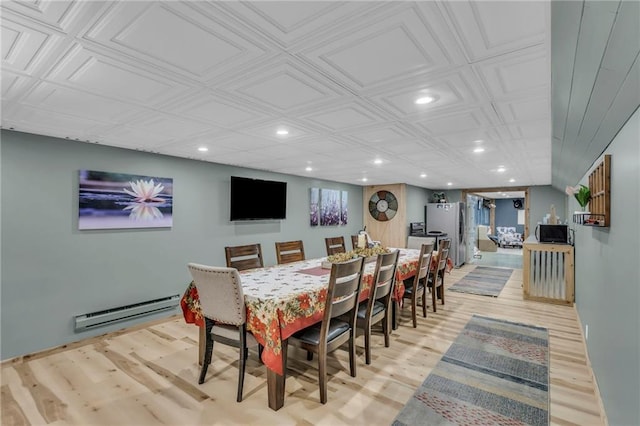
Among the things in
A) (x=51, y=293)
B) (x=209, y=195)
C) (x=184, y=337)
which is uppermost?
(x=209, y=195)

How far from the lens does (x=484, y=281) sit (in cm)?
628

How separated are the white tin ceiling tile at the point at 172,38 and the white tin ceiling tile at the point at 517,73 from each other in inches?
45.5

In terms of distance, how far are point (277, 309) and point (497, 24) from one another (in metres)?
1.88

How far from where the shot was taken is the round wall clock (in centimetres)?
758

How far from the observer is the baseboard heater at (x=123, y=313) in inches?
129

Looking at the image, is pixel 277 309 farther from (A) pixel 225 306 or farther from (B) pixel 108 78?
(B) pixel 108 78

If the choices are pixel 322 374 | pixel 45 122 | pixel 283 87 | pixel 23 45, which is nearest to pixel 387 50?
pixel 283 87

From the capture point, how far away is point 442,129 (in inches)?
107

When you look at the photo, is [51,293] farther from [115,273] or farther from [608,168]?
[608,168]

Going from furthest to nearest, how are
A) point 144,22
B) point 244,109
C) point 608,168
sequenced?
point 244,109 → point 608,168 → point 144,22

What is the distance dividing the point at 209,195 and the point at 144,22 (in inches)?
134

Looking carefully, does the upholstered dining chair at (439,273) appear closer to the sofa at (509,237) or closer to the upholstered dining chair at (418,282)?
the upholstered dining chair at (418,282)

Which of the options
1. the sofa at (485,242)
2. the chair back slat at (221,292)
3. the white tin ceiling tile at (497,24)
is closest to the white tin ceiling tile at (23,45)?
the chair back slat at (221,292)

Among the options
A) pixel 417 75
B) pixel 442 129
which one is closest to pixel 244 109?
pixel 417 75
